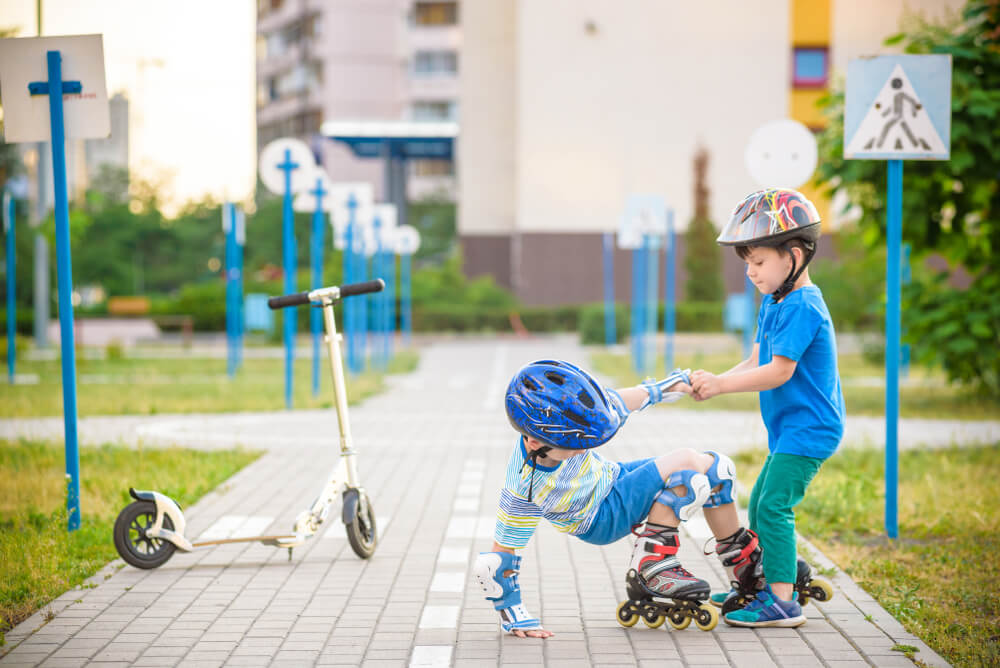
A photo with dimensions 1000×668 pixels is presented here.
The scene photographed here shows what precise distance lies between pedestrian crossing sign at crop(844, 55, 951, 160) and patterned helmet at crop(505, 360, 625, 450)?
313 cm

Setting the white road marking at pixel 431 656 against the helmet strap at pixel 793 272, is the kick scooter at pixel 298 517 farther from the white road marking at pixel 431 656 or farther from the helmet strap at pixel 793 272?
the helmet strap at pixel 793 272

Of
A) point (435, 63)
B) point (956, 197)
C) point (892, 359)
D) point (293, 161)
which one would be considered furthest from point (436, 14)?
point (892, 359)

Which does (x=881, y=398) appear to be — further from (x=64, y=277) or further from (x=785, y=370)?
(x=785, y=370)

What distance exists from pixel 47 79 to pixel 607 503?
14.0ft

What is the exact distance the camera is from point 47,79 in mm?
6910

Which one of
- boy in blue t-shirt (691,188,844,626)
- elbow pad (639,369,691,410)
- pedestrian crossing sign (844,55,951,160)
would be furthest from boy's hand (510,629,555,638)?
pedestrian crossing sign (844,55,951,160)

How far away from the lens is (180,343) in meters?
35.3

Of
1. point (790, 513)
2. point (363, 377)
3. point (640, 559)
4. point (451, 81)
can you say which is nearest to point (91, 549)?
point (640, 559)

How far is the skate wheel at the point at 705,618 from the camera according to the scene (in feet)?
16.3

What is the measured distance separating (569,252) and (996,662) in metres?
42.8

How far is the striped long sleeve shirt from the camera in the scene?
15.5ft

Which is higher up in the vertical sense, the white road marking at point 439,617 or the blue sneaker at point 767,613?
the blue sneaker at point 767,613

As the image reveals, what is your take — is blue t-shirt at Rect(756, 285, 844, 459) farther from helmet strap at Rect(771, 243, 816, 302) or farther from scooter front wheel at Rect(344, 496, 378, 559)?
scooter front wheel at Rect(344, 496, 378, 559)

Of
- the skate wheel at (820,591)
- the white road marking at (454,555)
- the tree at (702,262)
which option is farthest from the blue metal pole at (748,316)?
the tree at (702,262)
